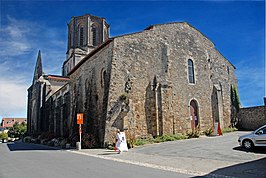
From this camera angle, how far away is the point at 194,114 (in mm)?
20016

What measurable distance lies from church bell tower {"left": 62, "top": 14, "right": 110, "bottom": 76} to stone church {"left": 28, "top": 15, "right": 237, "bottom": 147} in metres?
9.44

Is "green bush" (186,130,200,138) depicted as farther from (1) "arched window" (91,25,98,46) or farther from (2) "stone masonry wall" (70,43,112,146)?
(1) "arched window" (91,25,98,46)

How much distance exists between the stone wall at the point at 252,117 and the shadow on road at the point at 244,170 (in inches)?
604

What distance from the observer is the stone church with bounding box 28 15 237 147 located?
642 inches

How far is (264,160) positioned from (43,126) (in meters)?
32.0

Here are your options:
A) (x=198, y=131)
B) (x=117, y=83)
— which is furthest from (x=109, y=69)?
(x=198, y=131)

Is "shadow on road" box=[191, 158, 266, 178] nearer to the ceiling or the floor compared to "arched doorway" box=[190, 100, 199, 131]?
nearer to the floor

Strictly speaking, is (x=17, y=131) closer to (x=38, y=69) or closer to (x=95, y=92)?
(x=38, y=69)

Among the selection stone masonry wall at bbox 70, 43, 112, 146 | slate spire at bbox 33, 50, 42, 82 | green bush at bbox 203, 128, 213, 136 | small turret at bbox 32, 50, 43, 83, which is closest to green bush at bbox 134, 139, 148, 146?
stone masonry wall at bbox 70, 43, 112, 146

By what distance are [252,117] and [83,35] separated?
25.9m

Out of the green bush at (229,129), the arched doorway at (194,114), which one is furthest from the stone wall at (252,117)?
the arched doorway at (194,114)

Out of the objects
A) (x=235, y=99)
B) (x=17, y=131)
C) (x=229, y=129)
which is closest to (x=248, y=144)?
(x=229, y=129)

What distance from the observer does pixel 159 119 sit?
1728 cm

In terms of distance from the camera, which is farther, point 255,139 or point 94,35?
point 94,35
